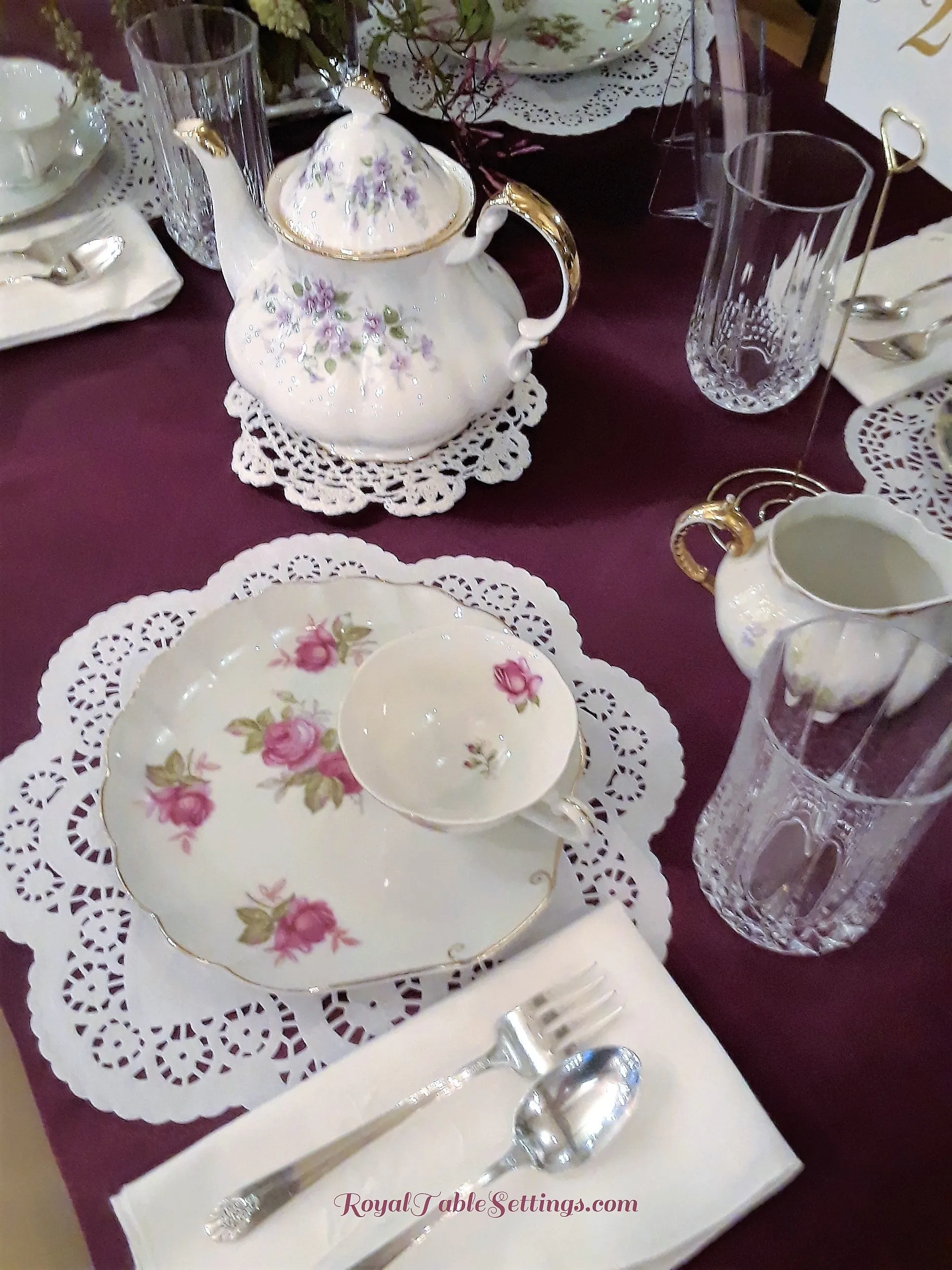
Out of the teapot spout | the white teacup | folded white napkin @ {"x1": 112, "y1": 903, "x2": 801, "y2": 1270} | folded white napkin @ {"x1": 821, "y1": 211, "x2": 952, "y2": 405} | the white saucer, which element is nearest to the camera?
folded white napkin @ {"x1": 112, "y1": 903, "x2": 801, "y2": 1270}

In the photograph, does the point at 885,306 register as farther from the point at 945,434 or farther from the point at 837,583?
the point at 837,583

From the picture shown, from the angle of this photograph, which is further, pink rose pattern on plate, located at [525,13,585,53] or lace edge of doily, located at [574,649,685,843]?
pink rose pattern on plate, located at [525,13,585,53]

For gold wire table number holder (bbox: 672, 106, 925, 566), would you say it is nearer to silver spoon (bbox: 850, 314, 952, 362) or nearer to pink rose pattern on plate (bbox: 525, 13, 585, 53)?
silver spoon (bbox: 850, 314, 952, 362)

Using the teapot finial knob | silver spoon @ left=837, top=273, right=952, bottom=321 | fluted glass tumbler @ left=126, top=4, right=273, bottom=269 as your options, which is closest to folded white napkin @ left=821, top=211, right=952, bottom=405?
silver spoon @ left=837, top=273, right=952, bottom=321

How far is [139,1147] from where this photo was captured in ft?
1.36

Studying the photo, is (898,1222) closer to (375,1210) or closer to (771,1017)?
(771,1017)

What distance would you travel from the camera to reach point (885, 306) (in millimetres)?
753

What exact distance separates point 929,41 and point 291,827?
0.47 metres

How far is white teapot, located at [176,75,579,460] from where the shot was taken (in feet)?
1.87

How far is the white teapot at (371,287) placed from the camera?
57cm

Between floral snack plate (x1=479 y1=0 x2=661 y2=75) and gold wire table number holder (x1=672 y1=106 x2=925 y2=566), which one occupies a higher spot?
floral snack plate (x1=479 y1=0 x2=661 y2=75)

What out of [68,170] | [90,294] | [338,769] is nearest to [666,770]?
[338,769]

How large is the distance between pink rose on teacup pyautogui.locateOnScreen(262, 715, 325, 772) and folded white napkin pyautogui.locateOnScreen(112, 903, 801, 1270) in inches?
6.2

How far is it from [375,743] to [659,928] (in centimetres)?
17
